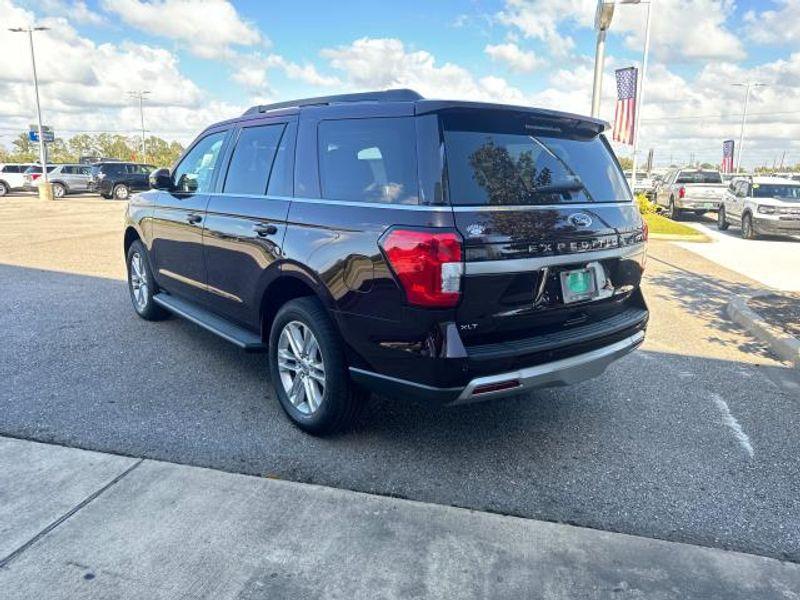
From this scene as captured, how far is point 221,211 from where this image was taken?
4461 millimetres

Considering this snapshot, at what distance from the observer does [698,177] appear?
22.8 meters

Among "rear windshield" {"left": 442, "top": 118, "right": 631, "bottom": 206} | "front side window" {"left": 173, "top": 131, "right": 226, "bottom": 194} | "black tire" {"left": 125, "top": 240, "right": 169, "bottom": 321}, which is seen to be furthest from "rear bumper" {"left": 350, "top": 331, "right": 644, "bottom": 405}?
"black tire" {"left": 125, "top": 240, "right": 169, "bottom": 321}

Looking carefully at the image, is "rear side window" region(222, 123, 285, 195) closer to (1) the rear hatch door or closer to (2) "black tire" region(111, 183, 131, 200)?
(1) the rear hatch door

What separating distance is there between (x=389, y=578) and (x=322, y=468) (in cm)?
98

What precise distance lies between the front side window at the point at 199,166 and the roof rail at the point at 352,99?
0.45 meters

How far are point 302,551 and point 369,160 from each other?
6.51 feet

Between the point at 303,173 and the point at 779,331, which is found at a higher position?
the point at 303,173

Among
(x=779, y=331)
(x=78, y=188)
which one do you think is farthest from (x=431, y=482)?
(x=78, y=188)

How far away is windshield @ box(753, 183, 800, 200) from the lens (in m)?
16.0

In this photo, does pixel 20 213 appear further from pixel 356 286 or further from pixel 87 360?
pixel 356 286

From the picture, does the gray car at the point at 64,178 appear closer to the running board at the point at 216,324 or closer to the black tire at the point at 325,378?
the running board at the point at 216,324

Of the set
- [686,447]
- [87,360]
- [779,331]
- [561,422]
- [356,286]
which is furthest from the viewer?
[779,331]

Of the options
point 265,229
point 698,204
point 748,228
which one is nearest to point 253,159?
point 265,229

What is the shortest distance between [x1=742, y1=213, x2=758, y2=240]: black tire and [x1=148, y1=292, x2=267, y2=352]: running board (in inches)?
589
